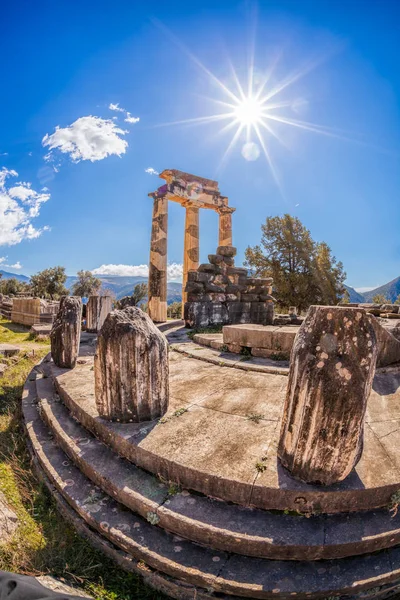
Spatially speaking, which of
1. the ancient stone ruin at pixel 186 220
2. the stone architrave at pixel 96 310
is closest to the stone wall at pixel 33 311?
the ancient stone ruin at pixel 186 220

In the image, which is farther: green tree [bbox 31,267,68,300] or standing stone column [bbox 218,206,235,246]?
green tree [bbox 31,267,68,300]

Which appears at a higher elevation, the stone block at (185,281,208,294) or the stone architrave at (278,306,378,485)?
the stone block at (185,281,208,294)

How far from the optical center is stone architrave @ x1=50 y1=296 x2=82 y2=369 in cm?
507

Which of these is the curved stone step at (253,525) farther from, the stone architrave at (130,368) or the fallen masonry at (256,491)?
the stone architrave at (130,368)

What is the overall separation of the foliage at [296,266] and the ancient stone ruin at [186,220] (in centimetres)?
769

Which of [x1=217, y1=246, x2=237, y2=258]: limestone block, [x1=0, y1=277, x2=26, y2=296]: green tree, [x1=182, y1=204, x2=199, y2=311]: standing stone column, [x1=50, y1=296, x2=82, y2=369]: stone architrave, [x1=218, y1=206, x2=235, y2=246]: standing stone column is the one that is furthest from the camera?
[x1=0, y1=277, x2=26, y2=296]: green tree

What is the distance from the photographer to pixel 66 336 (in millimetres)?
5074

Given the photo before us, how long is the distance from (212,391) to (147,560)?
203 centimetres

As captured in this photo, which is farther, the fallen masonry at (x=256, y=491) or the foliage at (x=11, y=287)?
the foliage at (x=11, y=287)

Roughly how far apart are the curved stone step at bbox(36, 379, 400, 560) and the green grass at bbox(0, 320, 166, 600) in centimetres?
38

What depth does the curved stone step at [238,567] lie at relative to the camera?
1.79 m

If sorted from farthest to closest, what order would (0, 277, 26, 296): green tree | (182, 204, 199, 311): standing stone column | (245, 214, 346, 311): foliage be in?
(0, 277, 26, 296): green tree < (245, 214, 346, 311): foliage < (182, 204, 199, 311): standing stone column

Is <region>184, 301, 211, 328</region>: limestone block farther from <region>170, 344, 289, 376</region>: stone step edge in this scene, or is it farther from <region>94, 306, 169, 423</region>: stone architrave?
<region>94, 306, 169, 423</region>: stone architrave

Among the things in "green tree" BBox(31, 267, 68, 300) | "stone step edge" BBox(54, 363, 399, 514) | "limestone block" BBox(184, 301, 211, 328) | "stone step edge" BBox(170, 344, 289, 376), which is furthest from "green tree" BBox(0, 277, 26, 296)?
"stone step edge" BBox(54, 363, 399, 514)
